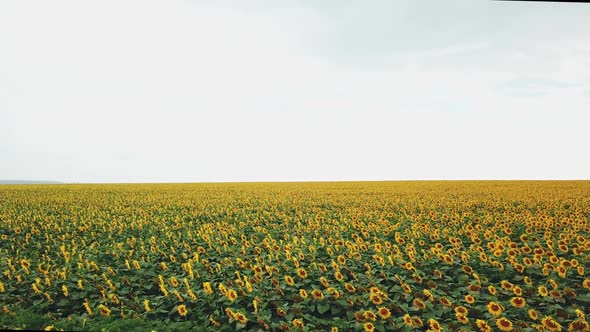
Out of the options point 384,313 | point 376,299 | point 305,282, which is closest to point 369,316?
point 384,313

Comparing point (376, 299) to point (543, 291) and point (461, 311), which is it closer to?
point (461, 311)

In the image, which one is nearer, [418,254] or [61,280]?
[61,280]

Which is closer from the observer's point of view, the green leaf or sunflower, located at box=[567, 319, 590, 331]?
sunflower, located at box=[567, 319, 590, 331]

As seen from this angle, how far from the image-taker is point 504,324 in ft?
15.6

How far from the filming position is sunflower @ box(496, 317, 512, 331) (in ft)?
15.5

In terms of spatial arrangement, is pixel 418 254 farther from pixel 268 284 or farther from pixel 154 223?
pixel 154 223

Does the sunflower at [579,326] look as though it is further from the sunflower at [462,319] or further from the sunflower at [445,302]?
the sunflower at [445,302]

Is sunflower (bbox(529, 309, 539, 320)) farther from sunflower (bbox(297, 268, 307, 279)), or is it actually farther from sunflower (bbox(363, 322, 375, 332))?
sunflower (bbox(297, 268, 307, 279))

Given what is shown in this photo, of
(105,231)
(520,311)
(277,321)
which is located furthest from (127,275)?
(520,311)

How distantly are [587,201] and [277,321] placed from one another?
55.0 ft

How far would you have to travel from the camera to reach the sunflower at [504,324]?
15.5ft

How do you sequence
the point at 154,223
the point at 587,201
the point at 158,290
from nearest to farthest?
the point at 158,290 < the point at 154,223 < the point at 587,201

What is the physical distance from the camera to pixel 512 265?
708 cm

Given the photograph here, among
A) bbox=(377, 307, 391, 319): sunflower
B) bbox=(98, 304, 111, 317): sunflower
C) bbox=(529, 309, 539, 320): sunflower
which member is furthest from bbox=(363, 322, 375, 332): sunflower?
bbox=(98, 304, 111, 317): sunflower
